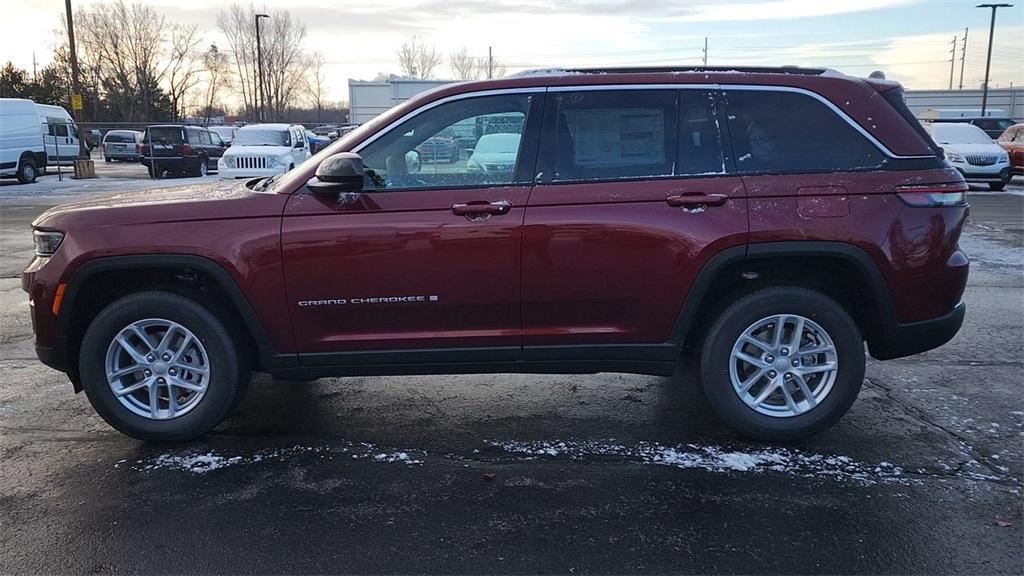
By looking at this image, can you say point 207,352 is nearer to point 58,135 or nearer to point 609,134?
point 609,134

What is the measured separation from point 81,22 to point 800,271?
62.0m

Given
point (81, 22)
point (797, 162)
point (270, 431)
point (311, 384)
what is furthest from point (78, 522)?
point (81, 22)

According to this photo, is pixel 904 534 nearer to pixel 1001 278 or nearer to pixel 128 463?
pixel 128 463

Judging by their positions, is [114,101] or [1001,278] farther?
[114,101]

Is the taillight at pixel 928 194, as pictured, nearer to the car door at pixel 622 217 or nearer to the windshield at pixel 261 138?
the car door at pixel 622 217

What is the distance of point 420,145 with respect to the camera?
4.01 meters

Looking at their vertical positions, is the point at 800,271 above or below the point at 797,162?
below

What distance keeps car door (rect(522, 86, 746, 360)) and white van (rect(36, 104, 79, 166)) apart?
27355 millimetres

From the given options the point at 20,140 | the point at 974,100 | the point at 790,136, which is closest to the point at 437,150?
the point at 790,136

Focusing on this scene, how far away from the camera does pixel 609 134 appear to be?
4016 mm

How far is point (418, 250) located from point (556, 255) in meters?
0.70

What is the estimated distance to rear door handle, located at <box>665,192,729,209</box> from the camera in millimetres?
3857

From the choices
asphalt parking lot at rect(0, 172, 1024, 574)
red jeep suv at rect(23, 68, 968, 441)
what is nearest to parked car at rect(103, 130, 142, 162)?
asphalt parking lot at rect(0, 172, 1024, 574)

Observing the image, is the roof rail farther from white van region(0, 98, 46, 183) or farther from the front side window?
white van region(0, 98, 46, 183)
